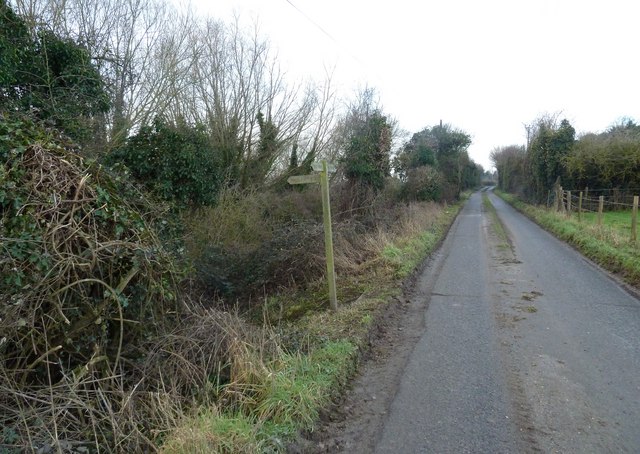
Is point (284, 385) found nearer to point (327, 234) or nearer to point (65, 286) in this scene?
point (65, 286)

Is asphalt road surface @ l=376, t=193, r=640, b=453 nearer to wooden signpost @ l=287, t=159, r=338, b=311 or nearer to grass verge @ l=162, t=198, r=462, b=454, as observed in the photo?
grass verge @ l=162, t=198, r=462, b=454

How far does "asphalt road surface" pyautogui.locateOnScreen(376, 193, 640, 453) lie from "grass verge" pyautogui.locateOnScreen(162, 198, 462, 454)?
65cm

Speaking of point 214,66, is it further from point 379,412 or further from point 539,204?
point 539,204

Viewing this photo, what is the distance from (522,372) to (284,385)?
2.67 m

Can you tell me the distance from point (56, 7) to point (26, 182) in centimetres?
1158

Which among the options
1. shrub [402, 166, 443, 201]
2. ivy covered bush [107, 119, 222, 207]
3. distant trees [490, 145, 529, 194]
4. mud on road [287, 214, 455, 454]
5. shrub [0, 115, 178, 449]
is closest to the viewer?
shrub [0, 115, 178, 449]

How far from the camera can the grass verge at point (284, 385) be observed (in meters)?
3.20

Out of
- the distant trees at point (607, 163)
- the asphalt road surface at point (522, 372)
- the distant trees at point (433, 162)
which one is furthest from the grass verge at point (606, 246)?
the distant trees at point (433, 162)

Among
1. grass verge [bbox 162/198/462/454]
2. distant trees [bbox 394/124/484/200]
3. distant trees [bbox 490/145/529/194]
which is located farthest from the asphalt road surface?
distant trees [bbox 490/145/529/194]

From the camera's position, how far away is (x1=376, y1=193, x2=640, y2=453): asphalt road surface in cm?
370

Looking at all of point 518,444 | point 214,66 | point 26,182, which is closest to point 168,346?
point 26,182

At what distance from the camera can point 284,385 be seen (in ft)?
12.9

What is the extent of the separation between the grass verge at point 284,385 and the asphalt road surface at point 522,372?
0.65 meters

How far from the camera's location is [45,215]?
355 cm
